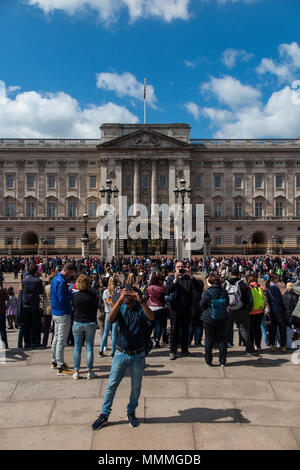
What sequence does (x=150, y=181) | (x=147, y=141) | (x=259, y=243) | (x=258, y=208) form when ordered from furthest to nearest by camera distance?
(x=259, y=243)
(x=258, y=208)
(x=150, y=181)
(x=147, y=141)

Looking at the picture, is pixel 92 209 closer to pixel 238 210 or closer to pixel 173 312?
pixel 238 210

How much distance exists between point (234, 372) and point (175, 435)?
122 inches

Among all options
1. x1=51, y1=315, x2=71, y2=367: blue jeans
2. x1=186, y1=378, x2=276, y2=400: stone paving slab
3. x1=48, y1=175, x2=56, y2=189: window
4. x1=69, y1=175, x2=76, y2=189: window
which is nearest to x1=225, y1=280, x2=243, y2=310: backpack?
x1=186, y1=378, x2=276, y2=400: stone paving slab

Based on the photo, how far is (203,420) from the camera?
18.8 feet

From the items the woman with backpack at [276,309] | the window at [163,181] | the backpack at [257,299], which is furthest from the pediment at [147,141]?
the backpack at [257,299]

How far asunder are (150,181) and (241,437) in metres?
54.5

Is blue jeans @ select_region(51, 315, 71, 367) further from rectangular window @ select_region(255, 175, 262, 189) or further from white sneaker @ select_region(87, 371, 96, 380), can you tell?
rectangular window @ select_region(255, 175, 262, 189)

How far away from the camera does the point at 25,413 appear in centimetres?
601

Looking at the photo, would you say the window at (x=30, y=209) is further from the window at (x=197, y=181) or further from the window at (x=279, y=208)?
the window at (x=279, y=208)

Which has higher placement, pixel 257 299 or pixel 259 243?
pixel 259 243

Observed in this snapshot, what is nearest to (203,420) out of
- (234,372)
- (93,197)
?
(234,372)

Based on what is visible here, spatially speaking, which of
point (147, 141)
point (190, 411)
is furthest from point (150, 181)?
point (190, 411)

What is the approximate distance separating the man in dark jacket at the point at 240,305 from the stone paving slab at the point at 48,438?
475 cm

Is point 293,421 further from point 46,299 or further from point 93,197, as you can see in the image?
point 93,197
